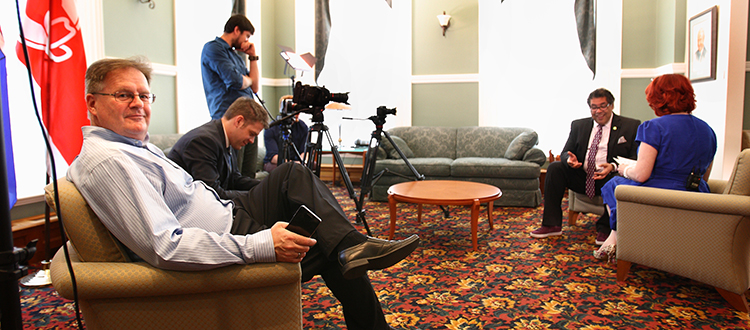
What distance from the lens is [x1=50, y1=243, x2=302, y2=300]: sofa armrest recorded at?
97 centimetres

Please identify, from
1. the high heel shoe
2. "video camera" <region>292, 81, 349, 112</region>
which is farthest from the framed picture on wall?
"video camera" <region>292, 81, 349, 112</region>

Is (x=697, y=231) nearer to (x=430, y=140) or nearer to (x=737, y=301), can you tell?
(x=737, y=301)

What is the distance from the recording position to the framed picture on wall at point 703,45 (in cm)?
395

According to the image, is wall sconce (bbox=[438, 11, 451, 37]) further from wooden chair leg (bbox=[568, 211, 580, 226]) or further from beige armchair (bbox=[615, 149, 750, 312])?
beige armchair (bbox=[615, 149, 750, 312])

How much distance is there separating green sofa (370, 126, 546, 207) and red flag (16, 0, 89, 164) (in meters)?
2.31

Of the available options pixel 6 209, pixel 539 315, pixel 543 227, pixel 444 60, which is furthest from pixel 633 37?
pixel 6 209

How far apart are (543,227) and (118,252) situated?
2771 mm

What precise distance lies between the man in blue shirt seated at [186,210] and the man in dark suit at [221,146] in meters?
0.36

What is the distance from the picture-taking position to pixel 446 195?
2.94 meters

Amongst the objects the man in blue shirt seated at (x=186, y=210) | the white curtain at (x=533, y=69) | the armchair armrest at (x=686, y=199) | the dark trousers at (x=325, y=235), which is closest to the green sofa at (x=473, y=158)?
the white curtain at (x=533, y=69)

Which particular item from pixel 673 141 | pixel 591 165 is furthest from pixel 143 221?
pixel 591 165

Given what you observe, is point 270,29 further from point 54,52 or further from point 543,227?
point 543,227

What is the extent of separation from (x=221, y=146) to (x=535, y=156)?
3245mm

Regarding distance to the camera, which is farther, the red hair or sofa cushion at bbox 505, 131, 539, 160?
sofa cushion at bbox 505, 131, 539, 160
